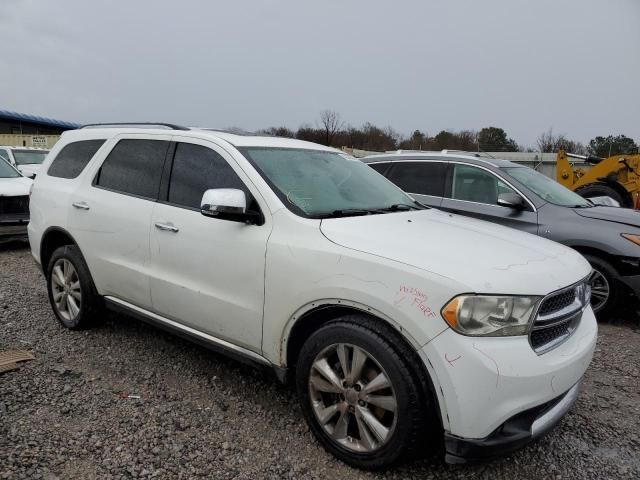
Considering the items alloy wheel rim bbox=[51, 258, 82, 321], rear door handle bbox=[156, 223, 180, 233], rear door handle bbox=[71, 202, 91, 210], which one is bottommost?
alloy wheel rim bbox=[51, 258, 82, 321]

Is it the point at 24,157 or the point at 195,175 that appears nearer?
the point at 195,175

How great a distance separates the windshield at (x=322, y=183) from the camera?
9.48 ft

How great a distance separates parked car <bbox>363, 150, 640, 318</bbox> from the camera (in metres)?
4.75

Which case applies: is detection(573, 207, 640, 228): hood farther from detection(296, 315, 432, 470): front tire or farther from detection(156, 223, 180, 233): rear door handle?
detection(156, 223, 180, 233): rear door handle

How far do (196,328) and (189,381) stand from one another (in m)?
0.51

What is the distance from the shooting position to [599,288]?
4828 millimetres

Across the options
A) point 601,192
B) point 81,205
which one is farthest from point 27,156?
point 601,192

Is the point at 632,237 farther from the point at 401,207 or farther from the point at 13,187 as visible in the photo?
the point at 13,187

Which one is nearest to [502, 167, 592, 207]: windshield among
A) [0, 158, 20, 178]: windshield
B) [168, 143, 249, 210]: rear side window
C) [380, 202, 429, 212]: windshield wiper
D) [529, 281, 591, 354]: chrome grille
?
[380, 202, 429, 212]: windshield wiper

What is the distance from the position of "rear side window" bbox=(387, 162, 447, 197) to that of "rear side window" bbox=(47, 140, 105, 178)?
3596 mm

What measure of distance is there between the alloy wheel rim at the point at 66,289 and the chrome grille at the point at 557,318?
136 inches

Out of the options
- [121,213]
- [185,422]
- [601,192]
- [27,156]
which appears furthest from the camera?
[27,156]

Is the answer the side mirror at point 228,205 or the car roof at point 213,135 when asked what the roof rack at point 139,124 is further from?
the side mirror at point 228,205

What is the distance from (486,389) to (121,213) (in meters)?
2.76
